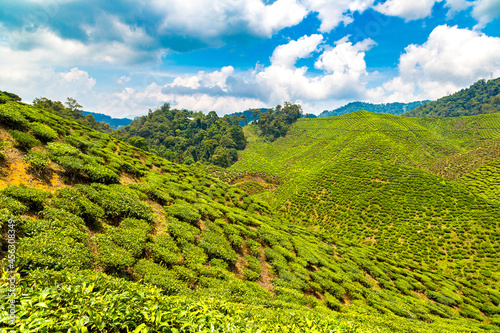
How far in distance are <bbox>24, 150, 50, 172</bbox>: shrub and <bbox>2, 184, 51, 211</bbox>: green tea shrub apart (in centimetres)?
205

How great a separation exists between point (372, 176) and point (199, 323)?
46.1m

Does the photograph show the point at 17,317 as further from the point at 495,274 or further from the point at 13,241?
the point at 495,274

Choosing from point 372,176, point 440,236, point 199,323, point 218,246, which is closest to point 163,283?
point 199,323

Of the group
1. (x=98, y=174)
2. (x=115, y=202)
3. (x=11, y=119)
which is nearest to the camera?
(x=115, y=202)

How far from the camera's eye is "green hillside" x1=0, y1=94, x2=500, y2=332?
10.4ft

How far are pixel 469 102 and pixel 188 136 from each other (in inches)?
9379

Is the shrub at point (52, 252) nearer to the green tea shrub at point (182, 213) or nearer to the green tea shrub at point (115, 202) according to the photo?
the green tea shrub at point (115, 202)

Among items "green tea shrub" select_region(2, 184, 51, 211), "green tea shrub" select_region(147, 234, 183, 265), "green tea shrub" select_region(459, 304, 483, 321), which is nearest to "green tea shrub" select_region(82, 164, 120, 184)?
"green tea shrub" select_region(2, 184, 51, 211)

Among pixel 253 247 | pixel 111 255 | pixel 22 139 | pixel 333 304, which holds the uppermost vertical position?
pixel 22 139

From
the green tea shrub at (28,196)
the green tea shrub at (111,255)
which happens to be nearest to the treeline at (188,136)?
the green tea shrub at (28,196)

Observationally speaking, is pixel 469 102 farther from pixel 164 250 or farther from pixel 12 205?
pixel 12 205

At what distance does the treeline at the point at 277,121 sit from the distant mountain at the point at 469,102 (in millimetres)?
144185

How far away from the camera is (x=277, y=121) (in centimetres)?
11419

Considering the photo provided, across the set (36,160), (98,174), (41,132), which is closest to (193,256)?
(98,174)
